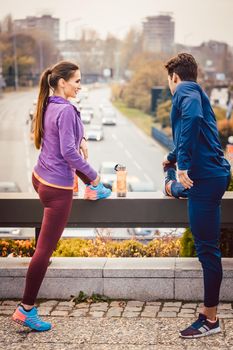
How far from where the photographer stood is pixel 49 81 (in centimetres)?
383

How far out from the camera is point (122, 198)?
4.50m

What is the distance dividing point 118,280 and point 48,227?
0.76m

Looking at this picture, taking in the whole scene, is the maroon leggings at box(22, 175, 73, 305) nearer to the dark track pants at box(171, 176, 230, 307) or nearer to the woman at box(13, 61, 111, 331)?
the woman at box(13, 61, 111, 331)

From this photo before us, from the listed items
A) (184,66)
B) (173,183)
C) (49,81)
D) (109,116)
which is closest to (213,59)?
(109,116)

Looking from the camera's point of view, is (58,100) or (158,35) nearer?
(58,100)

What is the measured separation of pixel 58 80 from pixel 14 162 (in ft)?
146

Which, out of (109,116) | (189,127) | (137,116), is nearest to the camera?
(189,127)

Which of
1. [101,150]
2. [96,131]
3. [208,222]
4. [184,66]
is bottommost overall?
[101,150]

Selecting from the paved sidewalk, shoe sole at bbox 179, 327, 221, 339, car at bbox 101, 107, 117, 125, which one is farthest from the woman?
car at bbox 101, 107, 117, 125

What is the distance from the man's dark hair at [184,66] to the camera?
11.8 feet

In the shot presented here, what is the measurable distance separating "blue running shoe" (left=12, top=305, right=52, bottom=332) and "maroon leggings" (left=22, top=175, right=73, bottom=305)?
2.4 inches

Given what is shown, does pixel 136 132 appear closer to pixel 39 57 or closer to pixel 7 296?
pixel 39 57

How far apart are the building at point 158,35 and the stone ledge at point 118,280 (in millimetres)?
38648

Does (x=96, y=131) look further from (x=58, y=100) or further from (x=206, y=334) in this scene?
(x=206, y=334)
